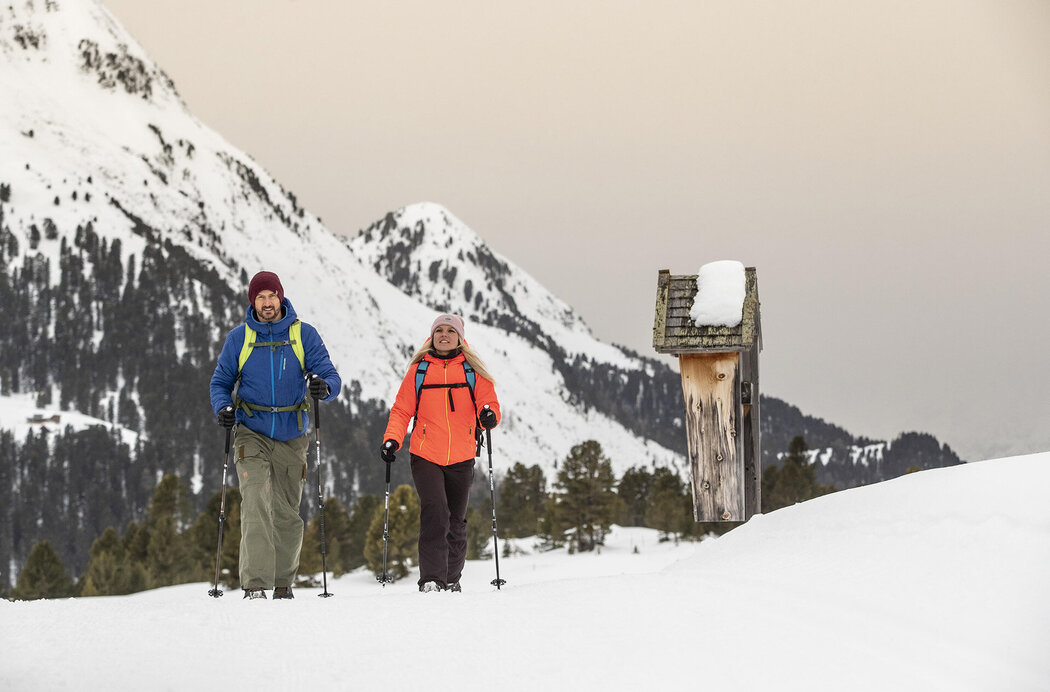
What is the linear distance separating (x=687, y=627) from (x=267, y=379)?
3.81 meters

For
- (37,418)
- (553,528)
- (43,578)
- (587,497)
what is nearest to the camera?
(587,497)

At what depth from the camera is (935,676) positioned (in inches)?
189

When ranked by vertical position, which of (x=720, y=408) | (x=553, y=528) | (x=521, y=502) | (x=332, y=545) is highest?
(x=720, y=408)

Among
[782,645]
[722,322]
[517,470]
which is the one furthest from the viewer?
[517,470]

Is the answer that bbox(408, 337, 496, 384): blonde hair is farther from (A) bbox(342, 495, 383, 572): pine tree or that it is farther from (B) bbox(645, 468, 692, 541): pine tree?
(A) bbox(342, 495, 383, 572): pine tree

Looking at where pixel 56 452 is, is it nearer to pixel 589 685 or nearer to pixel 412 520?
pixel 412 520

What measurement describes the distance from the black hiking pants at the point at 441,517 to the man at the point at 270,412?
3.12 ft

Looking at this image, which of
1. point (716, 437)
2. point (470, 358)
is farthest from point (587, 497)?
point (470, 358)

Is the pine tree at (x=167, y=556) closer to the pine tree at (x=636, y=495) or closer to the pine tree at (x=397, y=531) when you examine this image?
the pine tree at (x=397, y=531)

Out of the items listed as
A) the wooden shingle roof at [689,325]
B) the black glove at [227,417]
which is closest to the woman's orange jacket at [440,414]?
the black glove at [227,417]

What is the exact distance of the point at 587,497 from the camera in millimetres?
61625

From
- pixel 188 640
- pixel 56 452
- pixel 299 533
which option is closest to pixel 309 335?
pixel 299 533

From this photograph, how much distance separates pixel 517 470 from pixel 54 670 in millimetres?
92021

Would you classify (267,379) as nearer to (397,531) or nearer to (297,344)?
(297,344)
